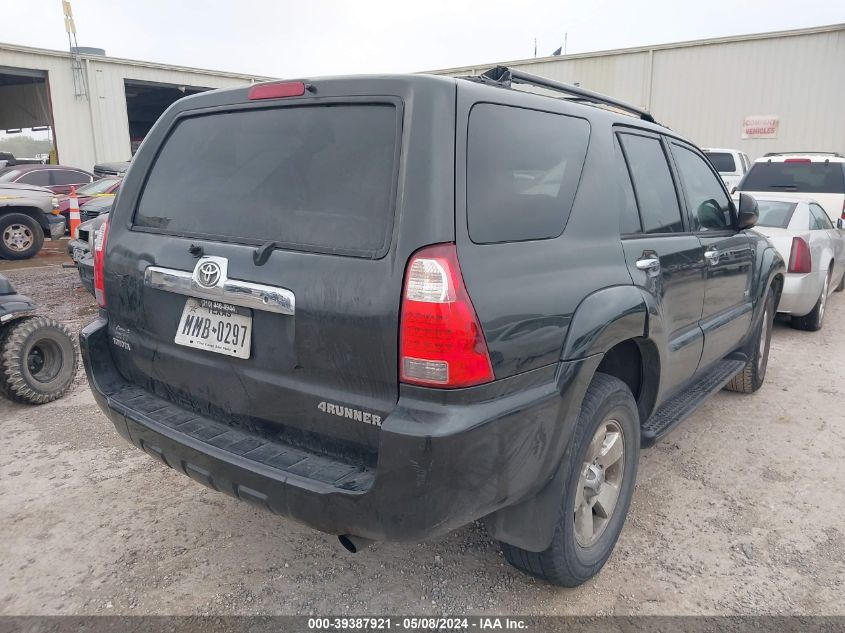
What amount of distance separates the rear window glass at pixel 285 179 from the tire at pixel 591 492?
1.06 meters

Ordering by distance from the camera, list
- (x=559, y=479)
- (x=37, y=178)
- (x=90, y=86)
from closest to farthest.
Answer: (x=559, y=479), (x=37, y=178), (x=90, y=86)

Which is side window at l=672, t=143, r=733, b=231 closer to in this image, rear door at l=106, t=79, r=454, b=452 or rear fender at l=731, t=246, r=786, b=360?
rear fender at l=731, t=246, r=786, b=360

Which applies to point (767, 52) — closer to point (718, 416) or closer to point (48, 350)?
point (718, 416)

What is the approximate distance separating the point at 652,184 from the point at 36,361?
13.8 ft

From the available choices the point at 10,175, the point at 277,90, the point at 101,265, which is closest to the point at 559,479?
the point at 277,90

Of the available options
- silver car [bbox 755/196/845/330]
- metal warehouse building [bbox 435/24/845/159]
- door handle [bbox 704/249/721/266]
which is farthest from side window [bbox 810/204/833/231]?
metal warehouse building [bbox 435/24/845/159]

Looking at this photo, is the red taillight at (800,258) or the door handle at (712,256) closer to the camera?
the door handle at (712,256)

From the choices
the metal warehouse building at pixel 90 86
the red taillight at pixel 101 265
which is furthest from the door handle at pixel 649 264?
the metal warehouse building at pixel 90 86

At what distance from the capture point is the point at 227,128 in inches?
95.8

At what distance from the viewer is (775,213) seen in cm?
668

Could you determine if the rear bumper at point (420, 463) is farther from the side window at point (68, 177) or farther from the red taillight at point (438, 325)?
the side window at point (68, 177)

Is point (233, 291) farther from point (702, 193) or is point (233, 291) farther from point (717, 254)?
point (702, 193)

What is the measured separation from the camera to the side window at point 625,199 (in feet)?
8.70

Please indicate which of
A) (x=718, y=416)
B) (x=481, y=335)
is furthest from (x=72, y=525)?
(x=718, y=416)
